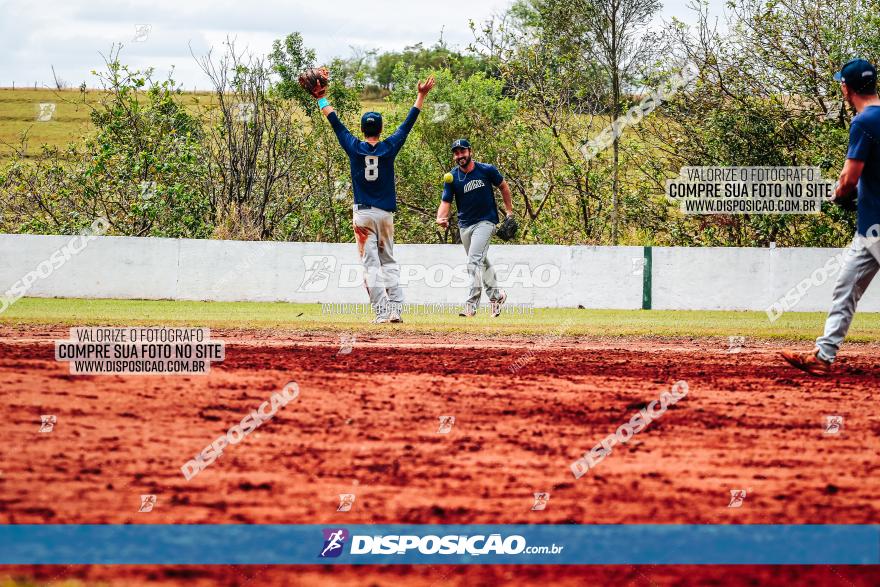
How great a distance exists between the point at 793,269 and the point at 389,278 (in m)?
10.6

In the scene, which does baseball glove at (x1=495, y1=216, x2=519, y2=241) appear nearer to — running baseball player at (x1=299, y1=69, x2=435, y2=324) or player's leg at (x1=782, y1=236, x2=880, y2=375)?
running baseball player at (x1=299, y1=69, x2=435, y2=324)

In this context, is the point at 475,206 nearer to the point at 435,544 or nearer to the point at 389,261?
the point at 389,261

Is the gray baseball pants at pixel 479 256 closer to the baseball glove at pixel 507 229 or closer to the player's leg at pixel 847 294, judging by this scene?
the baseball glove at pixel 507 229

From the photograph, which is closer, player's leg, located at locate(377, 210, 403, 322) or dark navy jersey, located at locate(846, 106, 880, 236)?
dark navy jersey, located at locate(846, 106, 880, 236)

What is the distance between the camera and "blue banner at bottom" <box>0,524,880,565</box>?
3.75 m

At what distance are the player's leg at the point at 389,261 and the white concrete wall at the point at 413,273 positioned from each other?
272 inches

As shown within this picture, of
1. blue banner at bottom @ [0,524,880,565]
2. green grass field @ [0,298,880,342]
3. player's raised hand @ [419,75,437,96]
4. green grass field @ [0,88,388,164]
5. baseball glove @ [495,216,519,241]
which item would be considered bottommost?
green grass field @ [0,298,880,342]

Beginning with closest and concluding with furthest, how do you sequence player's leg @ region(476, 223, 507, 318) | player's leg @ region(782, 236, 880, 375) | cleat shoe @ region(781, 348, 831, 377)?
player's leg @ region(782, 236, 880, 375)
cleat shoe @ region(781, 348, 831, 377)
player's leg @ region(476, 223, 507, 318)

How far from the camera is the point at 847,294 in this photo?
827 cm

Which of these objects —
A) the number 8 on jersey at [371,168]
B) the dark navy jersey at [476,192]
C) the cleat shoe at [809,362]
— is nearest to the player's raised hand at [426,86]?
the number 8 on jersey at [371,168]

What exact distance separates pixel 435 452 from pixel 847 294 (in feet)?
15.0

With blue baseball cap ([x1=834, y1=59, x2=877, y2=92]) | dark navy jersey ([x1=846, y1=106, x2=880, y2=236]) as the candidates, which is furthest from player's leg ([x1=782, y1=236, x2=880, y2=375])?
blue baseball cap ([x1=834, y1=59, x2=877, y2=92])

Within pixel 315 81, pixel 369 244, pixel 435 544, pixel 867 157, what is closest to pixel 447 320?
pixel 369 244

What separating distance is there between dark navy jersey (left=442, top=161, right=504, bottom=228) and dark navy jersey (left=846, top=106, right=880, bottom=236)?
22.1 ft
